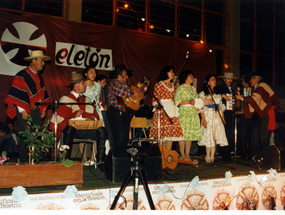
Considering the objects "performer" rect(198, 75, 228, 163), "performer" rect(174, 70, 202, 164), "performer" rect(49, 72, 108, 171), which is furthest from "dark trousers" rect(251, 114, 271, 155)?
"performer" rect(49, 72, 108, 171)

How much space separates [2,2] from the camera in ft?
20.0

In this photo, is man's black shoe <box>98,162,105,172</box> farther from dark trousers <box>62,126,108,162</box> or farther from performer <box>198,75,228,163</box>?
performer <box>198,75,228,163</box>

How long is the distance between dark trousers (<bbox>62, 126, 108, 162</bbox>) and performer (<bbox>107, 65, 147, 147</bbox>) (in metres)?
0.22

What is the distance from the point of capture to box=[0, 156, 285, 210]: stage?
2701 mm

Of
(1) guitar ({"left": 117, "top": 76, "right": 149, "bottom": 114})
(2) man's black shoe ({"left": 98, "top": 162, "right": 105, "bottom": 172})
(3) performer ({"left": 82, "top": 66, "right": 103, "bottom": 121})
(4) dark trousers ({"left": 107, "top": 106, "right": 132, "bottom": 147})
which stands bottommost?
(2) man's black shoe ({"left": 98, "top": 162, "right": 105, "bottom": 172})

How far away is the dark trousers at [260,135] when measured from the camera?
525 cm

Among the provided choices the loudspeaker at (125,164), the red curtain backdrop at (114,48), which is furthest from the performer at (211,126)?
the red curtain backdrop at (114,48)

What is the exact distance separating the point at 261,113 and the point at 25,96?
4194 millimetres

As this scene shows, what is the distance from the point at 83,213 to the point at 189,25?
7787 millimetres

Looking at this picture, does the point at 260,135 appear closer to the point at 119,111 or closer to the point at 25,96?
the point at 119,111

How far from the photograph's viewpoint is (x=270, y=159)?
180 inches

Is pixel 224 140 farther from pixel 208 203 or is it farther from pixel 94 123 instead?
pixel 94 123

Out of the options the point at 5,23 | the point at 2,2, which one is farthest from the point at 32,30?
the point at 2,2

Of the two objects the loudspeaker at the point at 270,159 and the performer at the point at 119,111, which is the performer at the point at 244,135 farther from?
the performer at the point at 119,111
